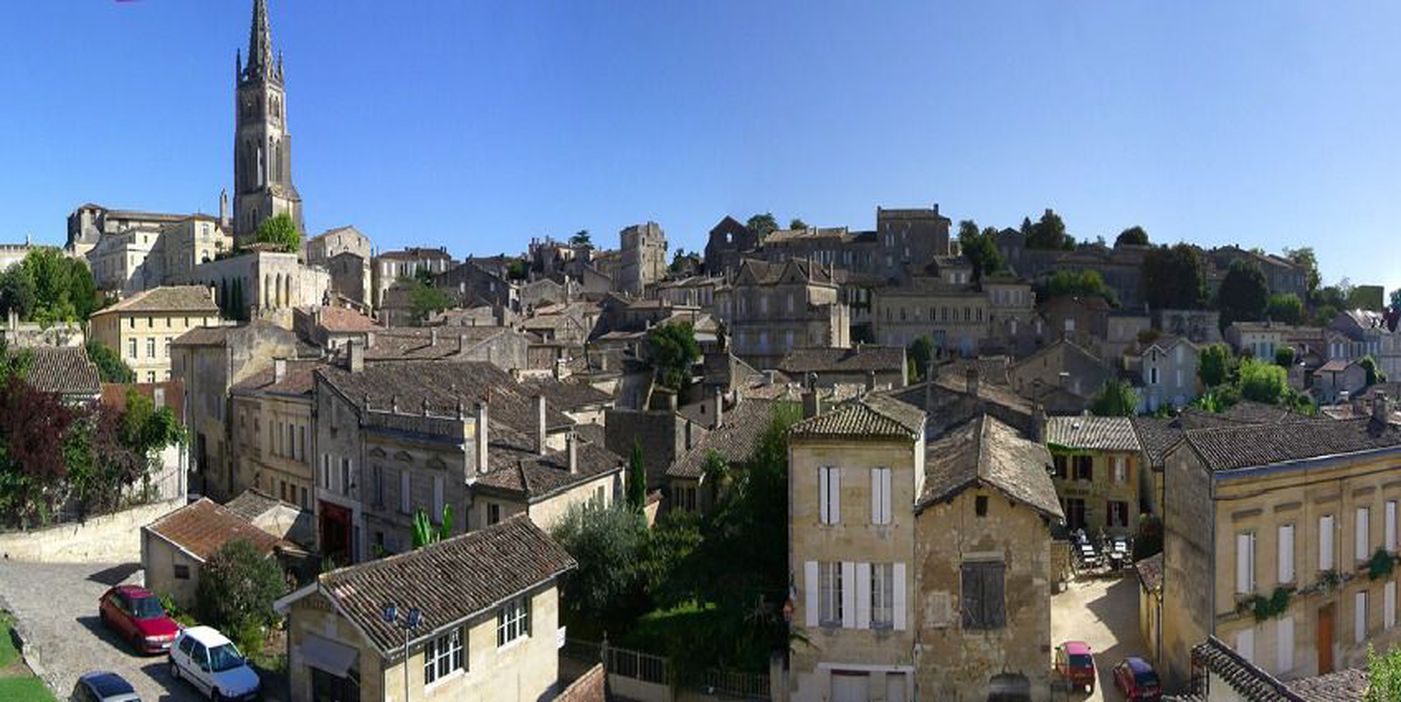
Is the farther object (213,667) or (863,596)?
(863,596)

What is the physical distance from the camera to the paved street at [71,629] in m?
22.8

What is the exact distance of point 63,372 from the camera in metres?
37.8

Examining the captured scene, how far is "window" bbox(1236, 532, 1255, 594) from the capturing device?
2550 centimetres

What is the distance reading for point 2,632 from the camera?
23156 mm

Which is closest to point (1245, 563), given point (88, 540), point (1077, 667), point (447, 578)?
point (1077, 667)

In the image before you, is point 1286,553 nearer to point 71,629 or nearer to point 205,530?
point 205,530

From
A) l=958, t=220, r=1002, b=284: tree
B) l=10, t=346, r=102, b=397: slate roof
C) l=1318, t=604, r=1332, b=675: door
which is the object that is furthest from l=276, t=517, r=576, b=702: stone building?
l=958, t=220, r=1002, b=284: tree

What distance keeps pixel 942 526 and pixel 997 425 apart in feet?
44.3

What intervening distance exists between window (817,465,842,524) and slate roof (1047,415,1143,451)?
21.9 m

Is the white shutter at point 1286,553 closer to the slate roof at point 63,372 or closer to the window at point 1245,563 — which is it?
the window at point 1245,563

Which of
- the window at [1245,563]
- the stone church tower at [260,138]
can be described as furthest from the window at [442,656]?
the stone church tower at [260,138]

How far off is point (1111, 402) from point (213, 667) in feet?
172

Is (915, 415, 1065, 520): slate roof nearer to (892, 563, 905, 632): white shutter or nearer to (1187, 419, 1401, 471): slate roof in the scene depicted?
(892, 563, 905, 632): white shutter

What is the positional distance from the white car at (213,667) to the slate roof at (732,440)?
16.7 m
